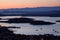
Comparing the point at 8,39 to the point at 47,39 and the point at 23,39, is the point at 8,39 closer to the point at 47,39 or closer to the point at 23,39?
the point at 23,39

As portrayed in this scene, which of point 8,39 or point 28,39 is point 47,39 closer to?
point 28,39

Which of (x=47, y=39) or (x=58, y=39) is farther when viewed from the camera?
(x=58, y=39)

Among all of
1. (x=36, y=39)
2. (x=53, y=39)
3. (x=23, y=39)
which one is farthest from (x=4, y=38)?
(x=53, y=39)

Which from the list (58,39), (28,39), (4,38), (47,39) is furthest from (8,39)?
(58,39)

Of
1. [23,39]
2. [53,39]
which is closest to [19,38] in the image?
[23,39]

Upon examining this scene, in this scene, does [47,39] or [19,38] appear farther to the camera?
[19,38]

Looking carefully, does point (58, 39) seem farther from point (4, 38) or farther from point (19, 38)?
point (4, 38)

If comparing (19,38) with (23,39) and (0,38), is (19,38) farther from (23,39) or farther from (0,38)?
(0,38)
